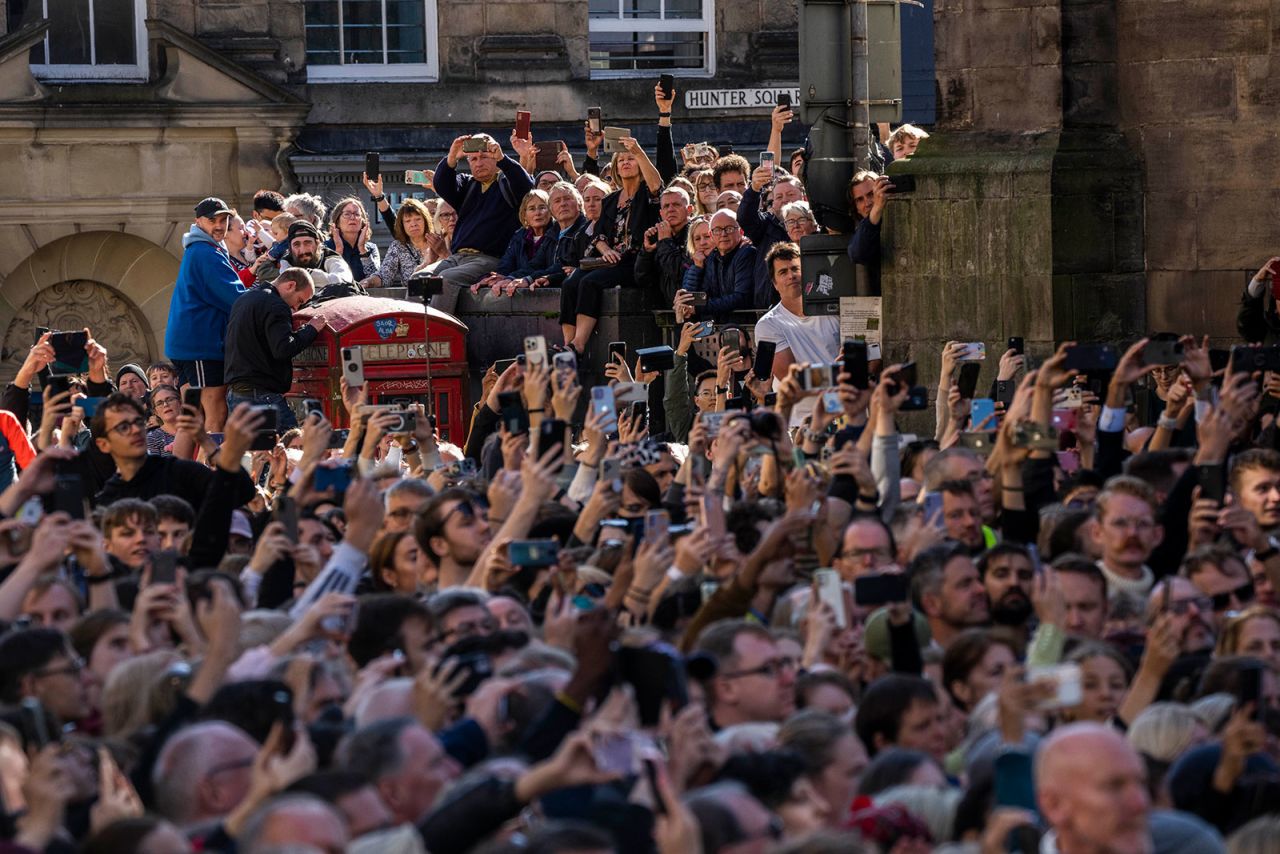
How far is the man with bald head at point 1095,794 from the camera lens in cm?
578

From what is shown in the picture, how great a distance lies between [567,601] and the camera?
846 cm

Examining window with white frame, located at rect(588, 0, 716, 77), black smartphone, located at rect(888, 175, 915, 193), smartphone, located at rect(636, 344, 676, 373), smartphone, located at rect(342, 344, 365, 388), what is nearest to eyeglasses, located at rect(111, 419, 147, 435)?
smartphone, located at rect(342, 344, 365, 388)

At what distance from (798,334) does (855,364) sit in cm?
307

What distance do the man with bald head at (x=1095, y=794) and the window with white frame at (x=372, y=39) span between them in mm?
20440

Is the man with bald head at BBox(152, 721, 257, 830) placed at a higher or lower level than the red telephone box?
lower

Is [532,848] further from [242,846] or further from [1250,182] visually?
[1250,182]

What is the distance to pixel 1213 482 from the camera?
967 centimetres

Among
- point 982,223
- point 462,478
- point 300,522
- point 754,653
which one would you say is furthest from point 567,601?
point 982,223

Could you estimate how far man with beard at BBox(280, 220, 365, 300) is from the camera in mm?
17938

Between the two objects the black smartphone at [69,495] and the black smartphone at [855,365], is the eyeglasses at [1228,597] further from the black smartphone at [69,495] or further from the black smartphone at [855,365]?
the black smartphone at [69,495]

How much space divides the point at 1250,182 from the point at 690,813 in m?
8.72

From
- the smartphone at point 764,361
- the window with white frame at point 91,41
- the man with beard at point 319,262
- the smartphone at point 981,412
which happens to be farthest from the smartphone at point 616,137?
the window with white frame at point 91,41

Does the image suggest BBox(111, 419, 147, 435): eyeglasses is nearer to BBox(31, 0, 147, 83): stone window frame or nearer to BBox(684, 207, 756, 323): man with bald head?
BBox(684, 207, 756, 323): man with bald head

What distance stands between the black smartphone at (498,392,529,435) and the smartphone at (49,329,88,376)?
2445 mm
